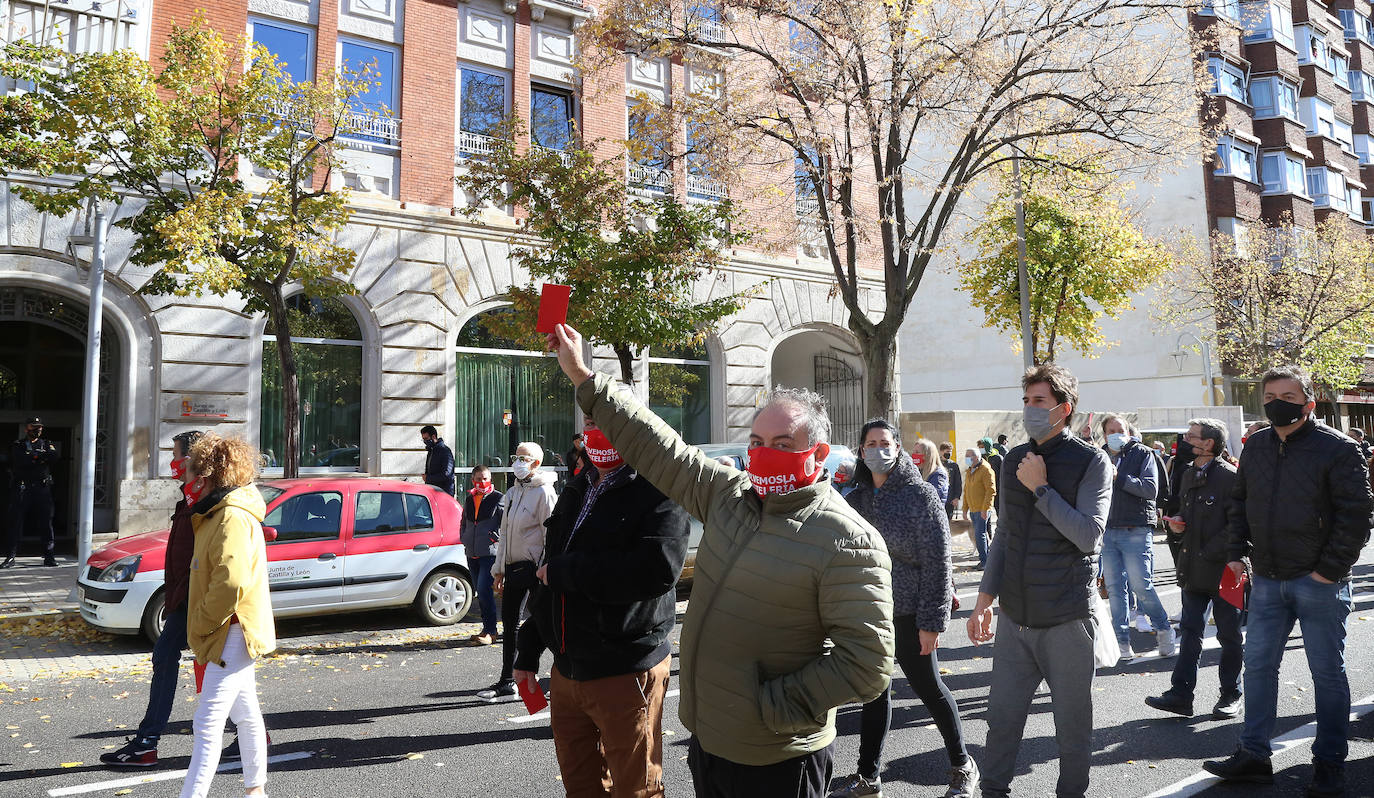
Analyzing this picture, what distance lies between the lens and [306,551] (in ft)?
29.6

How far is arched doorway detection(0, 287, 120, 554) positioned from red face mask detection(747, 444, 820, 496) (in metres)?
14.7

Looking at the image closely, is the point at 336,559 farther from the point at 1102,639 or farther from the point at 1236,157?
the point at 1236,157

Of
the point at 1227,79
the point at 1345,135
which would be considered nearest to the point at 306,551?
the point at 1227,79

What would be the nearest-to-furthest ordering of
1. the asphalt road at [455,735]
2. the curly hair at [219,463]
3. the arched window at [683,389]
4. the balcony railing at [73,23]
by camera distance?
the curly hair at [219,463], the asphalt road at [455,735], the balcony railing at [73,23], the arched window at [683,389]

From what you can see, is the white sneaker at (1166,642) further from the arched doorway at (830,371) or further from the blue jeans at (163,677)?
the arched doorway at (830,371)

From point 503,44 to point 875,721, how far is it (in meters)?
16.1

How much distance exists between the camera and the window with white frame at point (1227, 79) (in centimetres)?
3347

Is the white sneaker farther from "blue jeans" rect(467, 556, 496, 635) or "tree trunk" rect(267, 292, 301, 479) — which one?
"tree trunk" rect(267, 292, 301, 479)

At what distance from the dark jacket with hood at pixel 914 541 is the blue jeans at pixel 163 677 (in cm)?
387

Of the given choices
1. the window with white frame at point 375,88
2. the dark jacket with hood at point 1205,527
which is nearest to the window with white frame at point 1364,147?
the window with white frame at point 375,88

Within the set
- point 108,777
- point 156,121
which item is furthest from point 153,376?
point 108,777

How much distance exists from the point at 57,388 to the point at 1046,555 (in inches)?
654

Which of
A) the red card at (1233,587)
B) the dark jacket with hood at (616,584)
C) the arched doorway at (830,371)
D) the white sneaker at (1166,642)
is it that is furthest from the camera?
the arched doorway at (830,371)

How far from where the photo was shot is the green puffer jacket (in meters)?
2.43
